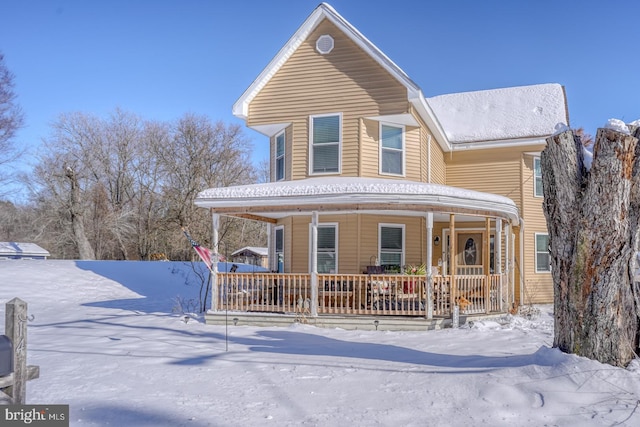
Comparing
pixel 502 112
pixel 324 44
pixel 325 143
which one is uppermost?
pixel 324 44

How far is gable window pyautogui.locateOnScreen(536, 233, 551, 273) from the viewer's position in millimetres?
17938

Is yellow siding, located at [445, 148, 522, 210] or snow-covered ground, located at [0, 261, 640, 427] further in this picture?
yellow siding, located at [445, 148, 522, 210]

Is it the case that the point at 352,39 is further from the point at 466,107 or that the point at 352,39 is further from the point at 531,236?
the point at 531,236

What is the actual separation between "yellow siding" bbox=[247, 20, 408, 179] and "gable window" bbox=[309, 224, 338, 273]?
1.60 meters

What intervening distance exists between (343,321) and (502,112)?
11453mm

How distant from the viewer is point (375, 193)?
439 inches

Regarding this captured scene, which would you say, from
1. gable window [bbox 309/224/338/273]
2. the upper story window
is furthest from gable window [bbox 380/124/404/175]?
gable window [bbox 309/224/338/273]

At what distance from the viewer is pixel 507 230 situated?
1391 centimetres

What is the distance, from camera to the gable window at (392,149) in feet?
48.0

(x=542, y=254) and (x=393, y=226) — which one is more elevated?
(x=393, y=226)

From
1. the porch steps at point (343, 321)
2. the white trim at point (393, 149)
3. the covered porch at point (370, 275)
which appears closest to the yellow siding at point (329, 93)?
the white trim at point (393, 149)

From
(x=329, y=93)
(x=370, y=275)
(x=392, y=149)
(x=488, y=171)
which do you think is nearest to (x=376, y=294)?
(x=370, y=275)

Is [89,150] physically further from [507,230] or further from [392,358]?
[392,358]

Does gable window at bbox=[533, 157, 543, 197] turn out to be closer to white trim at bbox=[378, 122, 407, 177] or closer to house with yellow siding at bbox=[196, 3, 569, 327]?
house with yellow siding at bbox=[196, 3, 569, 327]
